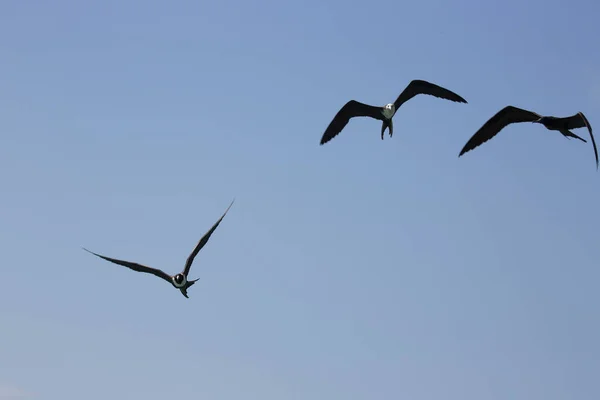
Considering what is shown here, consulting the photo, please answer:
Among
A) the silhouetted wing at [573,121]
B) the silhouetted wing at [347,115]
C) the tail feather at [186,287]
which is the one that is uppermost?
the silhouetted wing at [347,115]

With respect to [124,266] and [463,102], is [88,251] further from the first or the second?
[463,102]

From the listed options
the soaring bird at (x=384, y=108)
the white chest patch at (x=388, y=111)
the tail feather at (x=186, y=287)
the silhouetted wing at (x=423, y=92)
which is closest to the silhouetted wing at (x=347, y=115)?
the soaring bird at (x=384, y=108)

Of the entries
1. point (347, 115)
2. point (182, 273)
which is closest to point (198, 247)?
point (182, 273)

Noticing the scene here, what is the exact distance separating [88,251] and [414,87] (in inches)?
672

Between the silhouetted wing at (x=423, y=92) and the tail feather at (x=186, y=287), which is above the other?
the silhouetted wing at (x=423, y=92)

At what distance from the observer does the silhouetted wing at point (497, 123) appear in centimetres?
3134

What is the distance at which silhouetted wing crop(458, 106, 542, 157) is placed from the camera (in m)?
31.3

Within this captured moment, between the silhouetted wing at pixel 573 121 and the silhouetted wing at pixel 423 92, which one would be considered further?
the silhouetted wing at pixel 423 92

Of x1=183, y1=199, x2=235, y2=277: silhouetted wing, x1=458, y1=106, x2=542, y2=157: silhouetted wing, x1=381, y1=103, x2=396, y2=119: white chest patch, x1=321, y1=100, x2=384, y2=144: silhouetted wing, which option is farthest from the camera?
x1=321, y1=100, x2=384, y2=144: silhouetted wing

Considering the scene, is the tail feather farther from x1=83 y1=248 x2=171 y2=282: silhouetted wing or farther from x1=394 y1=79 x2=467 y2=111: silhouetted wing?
x1=394 y1=79 x2=467 y2=111: silhouetted wing

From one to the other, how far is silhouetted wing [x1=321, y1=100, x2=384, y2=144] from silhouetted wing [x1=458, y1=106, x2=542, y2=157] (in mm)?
4639

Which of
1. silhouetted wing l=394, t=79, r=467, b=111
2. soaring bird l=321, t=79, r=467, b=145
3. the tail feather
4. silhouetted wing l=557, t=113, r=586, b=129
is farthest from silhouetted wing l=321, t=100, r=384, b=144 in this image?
the tail feather

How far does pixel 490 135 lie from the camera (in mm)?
32500

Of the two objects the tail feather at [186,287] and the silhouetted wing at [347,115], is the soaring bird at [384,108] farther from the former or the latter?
the tail feather at [186,287]
